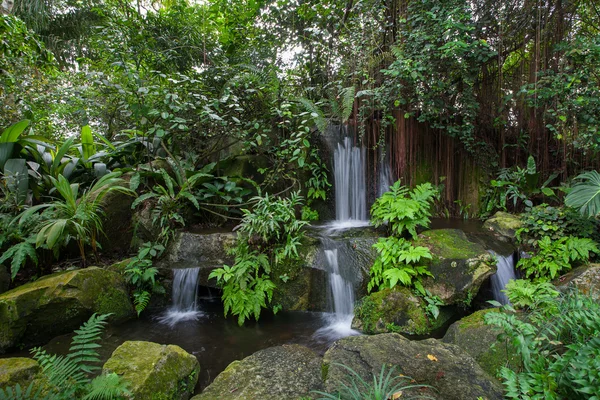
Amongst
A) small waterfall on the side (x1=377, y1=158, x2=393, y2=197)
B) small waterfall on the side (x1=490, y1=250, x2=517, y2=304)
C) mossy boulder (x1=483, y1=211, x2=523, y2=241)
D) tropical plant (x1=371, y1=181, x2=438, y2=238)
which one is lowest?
small waterfall on the side (x1=490, y1=250, x2=517, y2=304)

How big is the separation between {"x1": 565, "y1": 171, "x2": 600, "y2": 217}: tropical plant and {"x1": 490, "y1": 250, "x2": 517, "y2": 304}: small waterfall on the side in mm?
1152

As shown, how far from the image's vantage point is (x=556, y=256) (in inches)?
167

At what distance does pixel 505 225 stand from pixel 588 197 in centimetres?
134

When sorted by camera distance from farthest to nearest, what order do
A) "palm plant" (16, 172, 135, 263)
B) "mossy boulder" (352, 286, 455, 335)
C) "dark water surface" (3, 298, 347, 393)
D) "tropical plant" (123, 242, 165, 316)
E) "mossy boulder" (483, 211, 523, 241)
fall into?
"mossy boulder" (483, 211, 523, 241) → "tropical plant" (123, 242, 165, 316) → "palm plant" (16, 172, 135, 263) → "mossy boulder" (352, 286, 455, 335) → "dark water surface" (3, 298, 347, 393)

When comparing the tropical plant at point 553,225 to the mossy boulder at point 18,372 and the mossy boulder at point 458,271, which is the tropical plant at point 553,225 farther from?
the mossy boulder at point 18,372

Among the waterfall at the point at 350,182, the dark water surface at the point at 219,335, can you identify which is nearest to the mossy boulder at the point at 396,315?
the dark water surface at the point at 219,335

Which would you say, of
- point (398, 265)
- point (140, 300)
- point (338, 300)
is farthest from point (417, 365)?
point (140, 300)

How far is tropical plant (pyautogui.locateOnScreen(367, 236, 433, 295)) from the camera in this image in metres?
4.05

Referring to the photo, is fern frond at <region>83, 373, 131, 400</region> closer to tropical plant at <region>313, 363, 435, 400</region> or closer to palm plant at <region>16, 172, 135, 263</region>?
tropical plant at <region>313, 363, 435, 400</region>

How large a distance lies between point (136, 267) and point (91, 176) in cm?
257

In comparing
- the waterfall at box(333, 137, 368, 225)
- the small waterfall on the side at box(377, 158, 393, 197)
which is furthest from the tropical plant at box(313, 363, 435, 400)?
the small waterfall on the side at box(377, 158, 393, 197)

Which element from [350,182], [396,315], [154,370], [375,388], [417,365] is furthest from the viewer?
[350,182]

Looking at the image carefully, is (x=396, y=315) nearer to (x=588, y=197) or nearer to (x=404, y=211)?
(x=404, y=211)

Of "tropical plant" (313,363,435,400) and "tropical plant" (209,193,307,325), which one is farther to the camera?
"tropical plant" (209,193,307,325)
